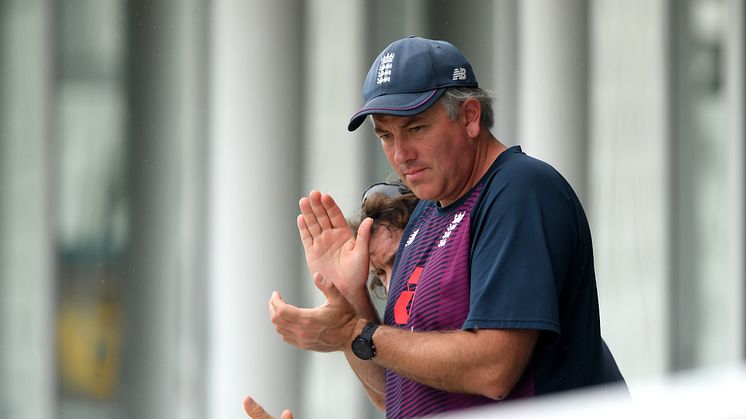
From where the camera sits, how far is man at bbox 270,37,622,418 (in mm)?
2119

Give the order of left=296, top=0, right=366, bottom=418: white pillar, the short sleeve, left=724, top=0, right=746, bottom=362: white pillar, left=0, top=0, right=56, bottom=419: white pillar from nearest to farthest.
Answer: the short sleeve, left=0, top=0, right=56, bottom=419: white pillar, left=296, top=0, right=366, bottom=418: white pillar, left=724, top=0, right=746, bottom=362: white pillar

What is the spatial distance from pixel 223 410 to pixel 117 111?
58.0 inches

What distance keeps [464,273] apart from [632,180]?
5.39m

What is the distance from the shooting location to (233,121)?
207 inches

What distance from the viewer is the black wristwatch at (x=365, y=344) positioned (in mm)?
2266

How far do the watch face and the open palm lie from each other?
1.30 feet

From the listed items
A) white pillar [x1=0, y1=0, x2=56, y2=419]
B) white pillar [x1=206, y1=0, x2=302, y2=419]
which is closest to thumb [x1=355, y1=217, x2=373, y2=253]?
white pillar [x1=206, y1=0, x2=302, y2=419]

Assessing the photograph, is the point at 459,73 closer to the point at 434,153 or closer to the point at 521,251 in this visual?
the point at 434,153

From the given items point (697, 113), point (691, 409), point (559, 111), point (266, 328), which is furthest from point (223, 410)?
point (691, 409)

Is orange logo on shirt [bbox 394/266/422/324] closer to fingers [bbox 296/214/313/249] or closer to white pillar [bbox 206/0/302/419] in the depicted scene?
fingers [bbox 296/214/313/249]

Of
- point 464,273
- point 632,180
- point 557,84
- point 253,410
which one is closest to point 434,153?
point 464,273

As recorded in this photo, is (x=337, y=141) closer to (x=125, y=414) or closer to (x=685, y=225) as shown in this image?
(x=125, y=414)

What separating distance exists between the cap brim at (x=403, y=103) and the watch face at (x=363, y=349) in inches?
18.3

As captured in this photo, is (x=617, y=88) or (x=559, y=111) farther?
(x=617, y=88)
